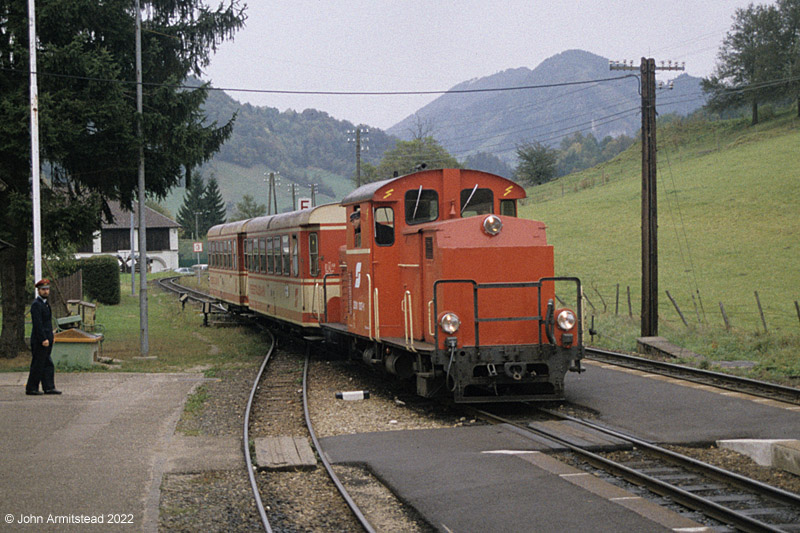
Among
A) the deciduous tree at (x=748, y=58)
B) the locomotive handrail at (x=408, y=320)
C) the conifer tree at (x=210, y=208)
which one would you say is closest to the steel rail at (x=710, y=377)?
the locomotive handrail at (x=408, y=320)

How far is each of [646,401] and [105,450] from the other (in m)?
7.51

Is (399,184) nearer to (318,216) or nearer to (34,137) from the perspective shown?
(318,216)

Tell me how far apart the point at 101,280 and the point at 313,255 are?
23.3 meters

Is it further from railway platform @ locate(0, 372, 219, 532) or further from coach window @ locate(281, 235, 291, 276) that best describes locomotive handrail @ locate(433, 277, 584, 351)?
coach window @ locate(281, 235, 291, 276)

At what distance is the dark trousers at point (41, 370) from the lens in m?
12.5

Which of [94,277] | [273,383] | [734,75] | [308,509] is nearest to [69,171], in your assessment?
[273,383]

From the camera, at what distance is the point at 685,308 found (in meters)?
28.8

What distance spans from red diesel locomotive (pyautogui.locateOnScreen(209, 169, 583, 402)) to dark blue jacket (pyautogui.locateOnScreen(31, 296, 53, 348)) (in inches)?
192

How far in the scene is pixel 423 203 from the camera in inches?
474

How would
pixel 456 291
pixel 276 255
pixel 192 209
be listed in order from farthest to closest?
pixel 192 209, pixel 276 255, pixel 456 291

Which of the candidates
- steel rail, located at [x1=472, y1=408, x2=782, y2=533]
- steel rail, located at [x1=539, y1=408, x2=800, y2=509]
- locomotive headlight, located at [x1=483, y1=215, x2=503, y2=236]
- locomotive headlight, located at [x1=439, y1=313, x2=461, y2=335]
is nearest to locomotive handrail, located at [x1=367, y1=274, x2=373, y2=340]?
locomotive headlight, located at [x1=439, y1=313, x2=461, y2=335]

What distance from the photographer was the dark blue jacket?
12406 millimetres

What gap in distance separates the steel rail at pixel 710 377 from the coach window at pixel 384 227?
5.89m

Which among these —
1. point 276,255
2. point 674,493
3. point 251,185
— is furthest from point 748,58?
point 251,185
